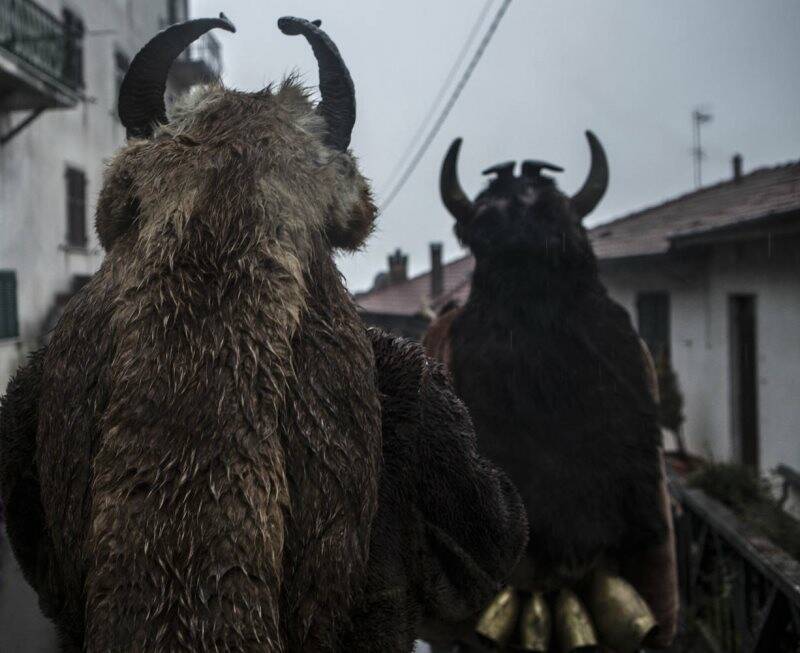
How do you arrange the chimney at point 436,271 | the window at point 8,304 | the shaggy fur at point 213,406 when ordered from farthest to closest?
the chimney at point 436,271
the window at point 8,304
the shaggy fur at point 213,406

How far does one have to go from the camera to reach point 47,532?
4.68 feet

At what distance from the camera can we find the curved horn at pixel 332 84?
1.50 meters

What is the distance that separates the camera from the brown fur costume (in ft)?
3.38

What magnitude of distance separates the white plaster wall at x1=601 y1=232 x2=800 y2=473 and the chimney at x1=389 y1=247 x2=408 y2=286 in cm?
861

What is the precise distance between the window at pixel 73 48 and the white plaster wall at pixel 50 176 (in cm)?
22

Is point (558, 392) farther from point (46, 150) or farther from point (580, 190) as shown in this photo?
point (46, 150)

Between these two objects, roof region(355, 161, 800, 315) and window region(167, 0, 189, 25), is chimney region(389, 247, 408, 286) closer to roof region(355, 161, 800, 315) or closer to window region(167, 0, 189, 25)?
roof region(355, 161, 800, 315)

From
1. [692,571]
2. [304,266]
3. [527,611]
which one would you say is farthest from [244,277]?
[692,571]

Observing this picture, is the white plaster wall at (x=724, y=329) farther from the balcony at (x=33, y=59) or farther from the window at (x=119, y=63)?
the window at (x=119, y=63)

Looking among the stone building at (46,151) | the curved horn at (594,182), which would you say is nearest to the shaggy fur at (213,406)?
the curved horn at (594,182)

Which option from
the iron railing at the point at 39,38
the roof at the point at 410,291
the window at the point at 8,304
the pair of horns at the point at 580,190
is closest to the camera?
the pair of horns at the point at 580,190

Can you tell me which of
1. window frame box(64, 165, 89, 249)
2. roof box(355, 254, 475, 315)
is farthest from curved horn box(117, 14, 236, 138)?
roof box(355, 254, 475, 315)

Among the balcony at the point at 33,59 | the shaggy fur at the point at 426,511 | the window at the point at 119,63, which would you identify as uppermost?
the window at the point at 119,63

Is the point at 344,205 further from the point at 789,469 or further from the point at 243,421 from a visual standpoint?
the point at 789,469
